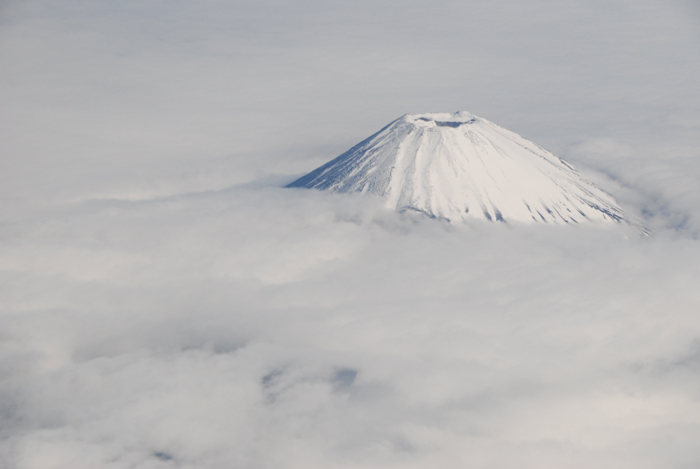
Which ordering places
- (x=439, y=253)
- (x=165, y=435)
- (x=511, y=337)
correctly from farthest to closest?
1. (x=439, y=253)
2. (x=511, y=337)
3. (x=165, y=435)

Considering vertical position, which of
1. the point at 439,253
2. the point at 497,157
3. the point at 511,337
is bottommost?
the point at 511,337

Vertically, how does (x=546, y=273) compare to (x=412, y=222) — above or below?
below

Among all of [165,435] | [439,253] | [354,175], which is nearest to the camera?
[165,435]

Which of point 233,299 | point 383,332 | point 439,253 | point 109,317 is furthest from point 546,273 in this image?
point 109,317

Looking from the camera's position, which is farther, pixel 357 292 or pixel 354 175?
pixel 354 175

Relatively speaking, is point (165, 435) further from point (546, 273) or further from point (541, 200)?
point (541, 200)

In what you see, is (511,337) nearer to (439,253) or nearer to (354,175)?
(439,253)
